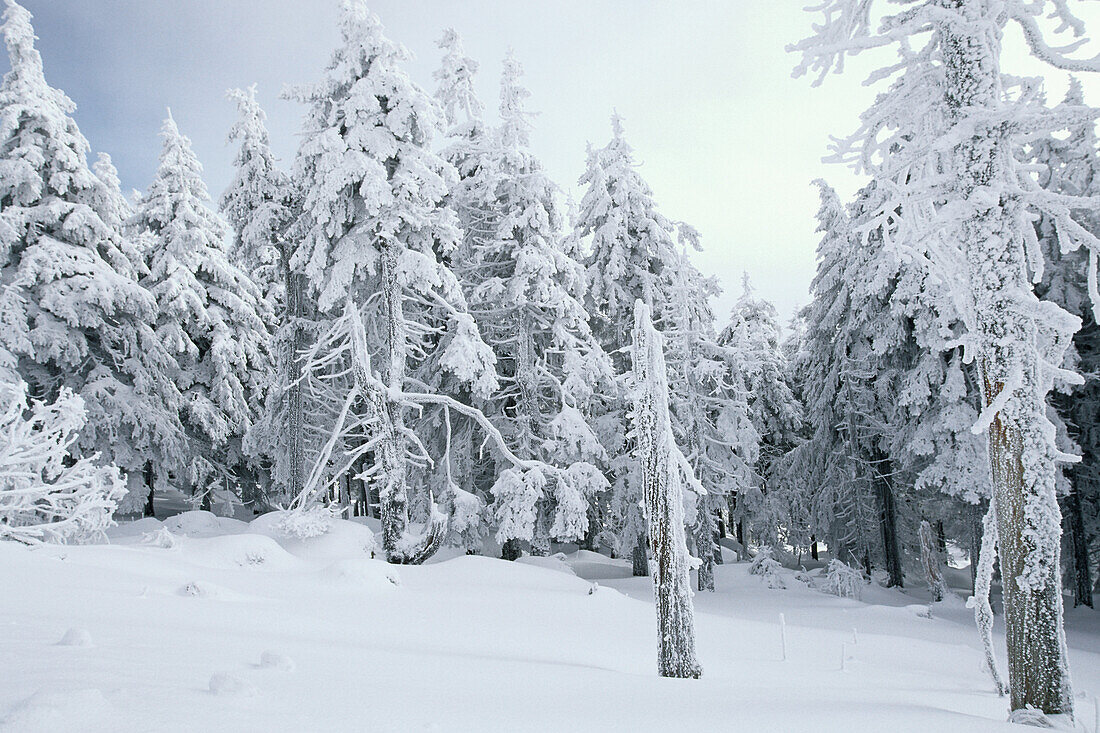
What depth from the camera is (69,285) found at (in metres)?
17.8

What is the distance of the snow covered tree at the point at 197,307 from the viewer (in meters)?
22.3

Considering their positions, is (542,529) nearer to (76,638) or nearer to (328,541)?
(328,541)

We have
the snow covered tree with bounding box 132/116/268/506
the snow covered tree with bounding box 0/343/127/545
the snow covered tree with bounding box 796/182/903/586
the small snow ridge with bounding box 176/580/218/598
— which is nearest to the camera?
the small snow ridge with bounding box 176/580/218/598

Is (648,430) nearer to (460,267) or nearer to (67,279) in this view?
(460,267)

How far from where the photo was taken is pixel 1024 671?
5609 millimetres

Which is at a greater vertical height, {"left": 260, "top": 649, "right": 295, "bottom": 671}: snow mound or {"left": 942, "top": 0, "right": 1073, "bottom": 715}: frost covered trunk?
{"left": 942, "top": 0, "right": 1073, "bottom": 715}: frost covered trunk

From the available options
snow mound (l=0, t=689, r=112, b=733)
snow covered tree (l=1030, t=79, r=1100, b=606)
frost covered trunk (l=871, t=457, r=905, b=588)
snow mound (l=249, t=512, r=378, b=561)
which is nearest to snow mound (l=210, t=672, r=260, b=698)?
snow mound (l=0, t=689, r=112, b=733)

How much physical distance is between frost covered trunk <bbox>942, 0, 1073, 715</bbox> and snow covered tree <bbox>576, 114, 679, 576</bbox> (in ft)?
43.6

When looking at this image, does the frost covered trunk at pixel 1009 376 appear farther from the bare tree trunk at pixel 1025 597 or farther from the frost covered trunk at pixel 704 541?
the frost covered trunk at pixel 704 541

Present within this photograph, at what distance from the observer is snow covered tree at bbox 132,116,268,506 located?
22328 millimetres

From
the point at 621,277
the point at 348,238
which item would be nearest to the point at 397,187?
the point at 348,238

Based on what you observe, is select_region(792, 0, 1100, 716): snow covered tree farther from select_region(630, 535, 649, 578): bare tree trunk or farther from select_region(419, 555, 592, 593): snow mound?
select_region(630, 535, 649, 578): bare tree trunk

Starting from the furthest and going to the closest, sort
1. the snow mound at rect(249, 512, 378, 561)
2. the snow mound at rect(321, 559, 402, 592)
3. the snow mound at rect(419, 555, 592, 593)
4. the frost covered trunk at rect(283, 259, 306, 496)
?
the frost covered trunk at rect(283, 259, 306, 496)
the snow mound at rect(249, 512, 378, 561)
the snow mound at rect(419, 555, 592, 593)
the snow mound at rect(321, 559, 402, 592)

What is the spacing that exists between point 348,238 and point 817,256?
1715 centimetres
